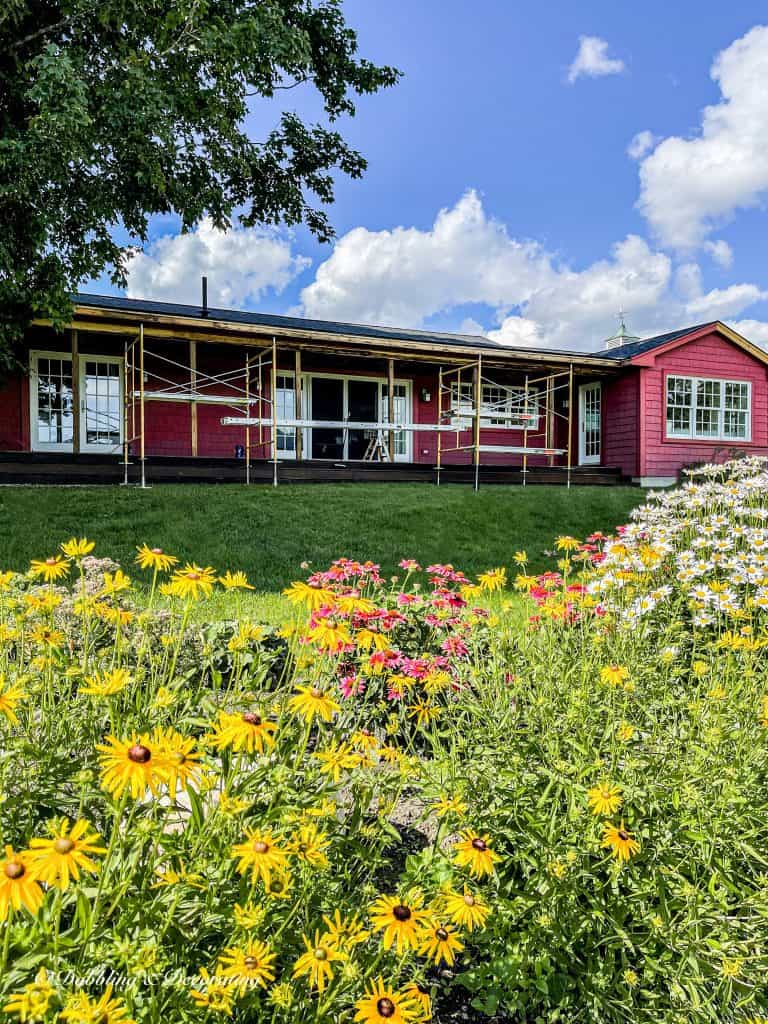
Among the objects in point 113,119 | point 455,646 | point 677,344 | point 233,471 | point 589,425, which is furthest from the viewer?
point 589,425

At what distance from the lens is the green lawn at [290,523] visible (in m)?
6.17

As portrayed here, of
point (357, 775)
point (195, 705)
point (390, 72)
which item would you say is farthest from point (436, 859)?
point (390, 72)

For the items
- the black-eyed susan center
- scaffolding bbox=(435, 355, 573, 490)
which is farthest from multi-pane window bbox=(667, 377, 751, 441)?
the black-eyed susan center

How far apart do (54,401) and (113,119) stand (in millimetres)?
6330

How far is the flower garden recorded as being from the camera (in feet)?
2.78

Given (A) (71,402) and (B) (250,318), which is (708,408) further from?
(A) (71,402)

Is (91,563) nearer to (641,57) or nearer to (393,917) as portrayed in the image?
(393,917)

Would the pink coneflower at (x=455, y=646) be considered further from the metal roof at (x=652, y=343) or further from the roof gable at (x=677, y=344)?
the metal roof at (x=652, y=343)

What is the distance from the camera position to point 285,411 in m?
12.5

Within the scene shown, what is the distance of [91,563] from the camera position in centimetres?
301

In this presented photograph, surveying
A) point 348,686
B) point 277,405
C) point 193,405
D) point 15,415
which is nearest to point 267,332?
point 193,405

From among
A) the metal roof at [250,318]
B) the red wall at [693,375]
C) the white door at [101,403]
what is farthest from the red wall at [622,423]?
the white door at [101,403]

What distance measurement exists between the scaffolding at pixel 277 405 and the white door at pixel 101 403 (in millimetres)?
354

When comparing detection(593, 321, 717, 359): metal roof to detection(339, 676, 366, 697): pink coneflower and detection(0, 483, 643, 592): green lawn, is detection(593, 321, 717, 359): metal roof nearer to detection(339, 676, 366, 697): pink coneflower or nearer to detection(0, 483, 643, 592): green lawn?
detection(0, 483, 643, 592): green lawn
